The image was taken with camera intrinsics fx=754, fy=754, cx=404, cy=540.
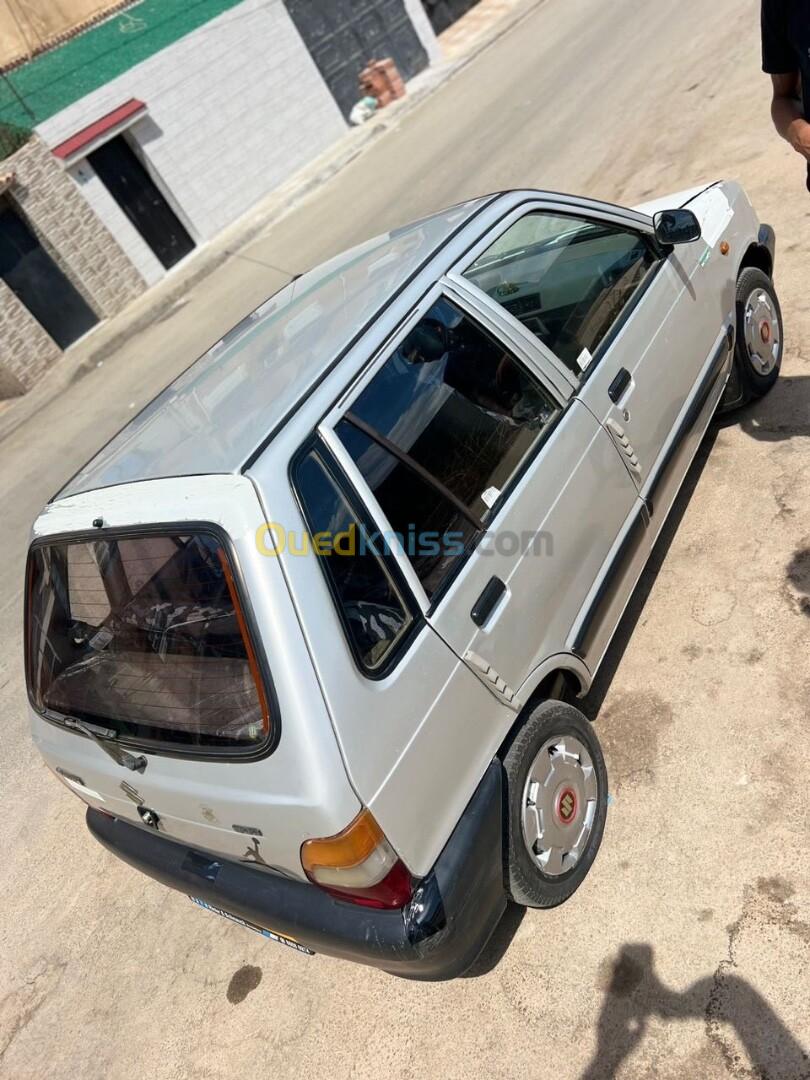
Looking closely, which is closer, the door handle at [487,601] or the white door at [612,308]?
the door handle at [487,601]

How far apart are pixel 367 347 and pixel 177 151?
14.7 metres

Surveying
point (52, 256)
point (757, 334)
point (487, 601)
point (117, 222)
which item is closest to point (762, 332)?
point (757, 334)

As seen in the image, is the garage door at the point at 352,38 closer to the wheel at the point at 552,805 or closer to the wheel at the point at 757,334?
the wheel at the point at 757,334

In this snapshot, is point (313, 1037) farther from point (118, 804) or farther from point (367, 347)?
point (367, 347)

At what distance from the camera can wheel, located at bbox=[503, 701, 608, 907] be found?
7.53 ft

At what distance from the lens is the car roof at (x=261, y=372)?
7.30 ft

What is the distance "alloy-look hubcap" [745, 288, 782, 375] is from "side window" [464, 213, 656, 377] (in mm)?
842

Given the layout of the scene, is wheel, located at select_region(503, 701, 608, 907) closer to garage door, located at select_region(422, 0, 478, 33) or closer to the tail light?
the tail light

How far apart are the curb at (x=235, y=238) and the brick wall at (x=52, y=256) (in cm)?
31

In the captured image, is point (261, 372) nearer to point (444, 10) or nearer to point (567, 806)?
point (567, 806)

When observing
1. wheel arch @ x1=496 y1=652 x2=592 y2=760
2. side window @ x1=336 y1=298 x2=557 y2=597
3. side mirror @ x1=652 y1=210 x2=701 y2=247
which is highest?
side window @ x1=336 y1=298 x2=557 y2=597

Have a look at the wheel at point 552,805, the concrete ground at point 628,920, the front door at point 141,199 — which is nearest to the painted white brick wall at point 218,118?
the front door at point 141,199

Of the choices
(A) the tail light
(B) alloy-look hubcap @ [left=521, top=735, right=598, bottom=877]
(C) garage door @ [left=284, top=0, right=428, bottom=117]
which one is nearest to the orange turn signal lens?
(A) the tail light

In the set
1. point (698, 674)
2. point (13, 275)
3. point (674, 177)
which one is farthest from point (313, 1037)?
point (13, 275)
